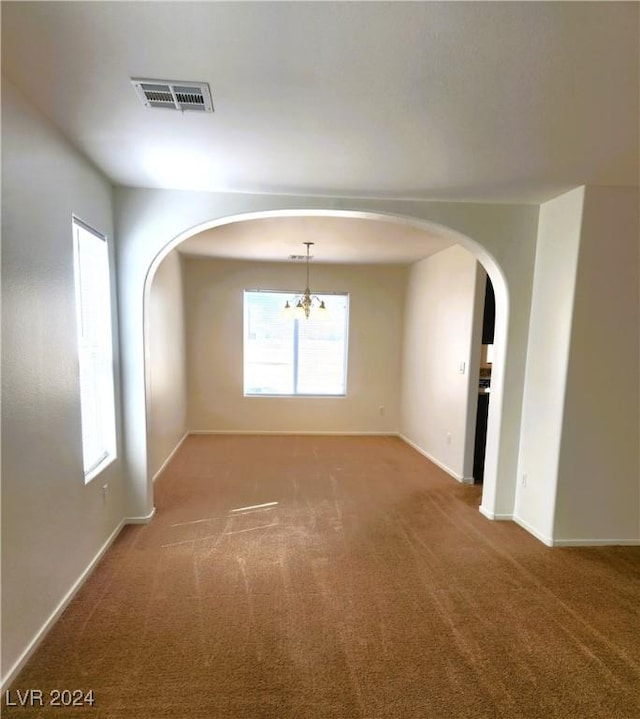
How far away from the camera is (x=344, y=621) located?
1991mm

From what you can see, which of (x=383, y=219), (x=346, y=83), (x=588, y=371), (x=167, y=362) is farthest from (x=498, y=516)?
(x=167, y=362)

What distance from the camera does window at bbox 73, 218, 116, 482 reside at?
2367 millimetres

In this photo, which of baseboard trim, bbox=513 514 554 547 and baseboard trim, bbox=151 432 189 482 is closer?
baseboard trim, bbox=513 514 554 547

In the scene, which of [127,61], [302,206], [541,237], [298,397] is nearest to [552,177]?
[541,237]

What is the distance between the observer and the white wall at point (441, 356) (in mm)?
4020

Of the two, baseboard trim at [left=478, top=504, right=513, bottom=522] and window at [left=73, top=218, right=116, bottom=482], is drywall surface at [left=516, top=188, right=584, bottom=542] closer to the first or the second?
baseboard trim at [left=478, top=504, right=513, bottom=522]

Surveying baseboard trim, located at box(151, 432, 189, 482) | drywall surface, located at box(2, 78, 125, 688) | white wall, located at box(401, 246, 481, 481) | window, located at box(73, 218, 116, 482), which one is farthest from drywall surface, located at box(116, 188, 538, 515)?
baseboard trim, located at box(151, 432, 189, 482)

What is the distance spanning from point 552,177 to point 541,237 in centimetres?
64

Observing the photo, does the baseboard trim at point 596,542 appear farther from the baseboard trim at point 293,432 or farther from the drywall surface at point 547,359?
the baseboard trim at point 293,432

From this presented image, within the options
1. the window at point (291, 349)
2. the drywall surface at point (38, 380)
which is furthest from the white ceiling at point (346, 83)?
the window at point (291, 349)

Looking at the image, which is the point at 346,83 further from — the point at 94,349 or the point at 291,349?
the point at 291,349

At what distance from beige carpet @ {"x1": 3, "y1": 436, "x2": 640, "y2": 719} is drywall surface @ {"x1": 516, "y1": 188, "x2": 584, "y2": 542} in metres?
0.33

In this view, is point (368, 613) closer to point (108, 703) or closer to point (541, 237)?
point (108, 703)

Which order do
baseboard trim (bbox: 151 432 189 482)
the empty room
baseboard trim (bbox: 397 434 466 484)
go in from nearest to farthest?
1. the empty room
2. baseboard trim (bbox: 151 432 189 482)
3. baseboard trim (bbox: 397 434 466 484)
